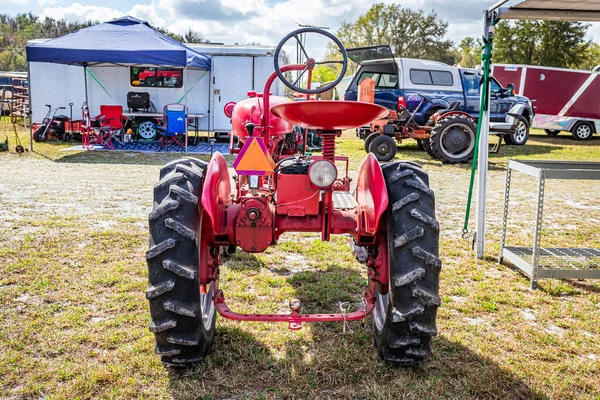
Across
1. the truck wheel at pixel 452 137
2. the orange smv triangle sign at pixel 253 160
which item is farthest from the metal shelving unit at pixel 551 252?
the truck wheel at pixel 452 137

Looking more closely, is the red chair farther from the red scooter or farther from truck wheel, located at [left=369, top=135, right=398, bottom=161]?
truck wheel, located at [left=369, top=135, right=398, bottom=161]

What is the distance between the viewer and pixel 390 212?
114 inches

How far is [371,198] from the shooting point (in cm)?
298

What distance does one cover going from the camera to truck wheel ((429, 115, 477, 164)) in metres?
11.9

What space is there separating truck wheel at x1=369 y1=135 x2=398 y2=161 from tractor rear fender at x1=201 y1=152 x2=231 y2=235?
9248 millimetres

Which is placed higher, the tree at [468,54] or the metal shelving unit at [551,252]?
the tree at [468,54]

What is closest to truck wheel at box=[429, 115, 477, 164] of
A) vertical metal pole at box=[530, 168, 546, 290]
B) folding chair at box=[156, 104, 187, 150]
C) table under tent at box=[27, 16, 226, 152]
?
folding chair at box=[156, 104, 187, 150]

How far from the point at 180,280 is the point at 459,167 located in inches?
395

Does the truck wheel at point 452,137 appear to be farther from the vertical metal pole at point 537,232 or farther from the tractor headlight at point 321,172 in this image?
the tractor headlight at point 321,172

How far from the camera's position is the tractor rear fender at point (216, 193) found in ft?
9.16

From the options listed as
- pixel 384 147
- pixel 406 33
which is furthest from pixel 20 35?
pixel 384 147

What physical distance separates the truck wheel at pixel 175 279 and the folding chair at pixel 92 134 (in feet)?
38.0

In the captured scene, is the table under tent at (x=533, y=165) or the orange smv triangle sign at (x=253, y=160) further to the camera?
the table under tent at (x=533, y=165)

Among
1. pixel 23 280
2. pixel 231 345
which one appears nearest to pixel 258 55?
pixel 23 280
